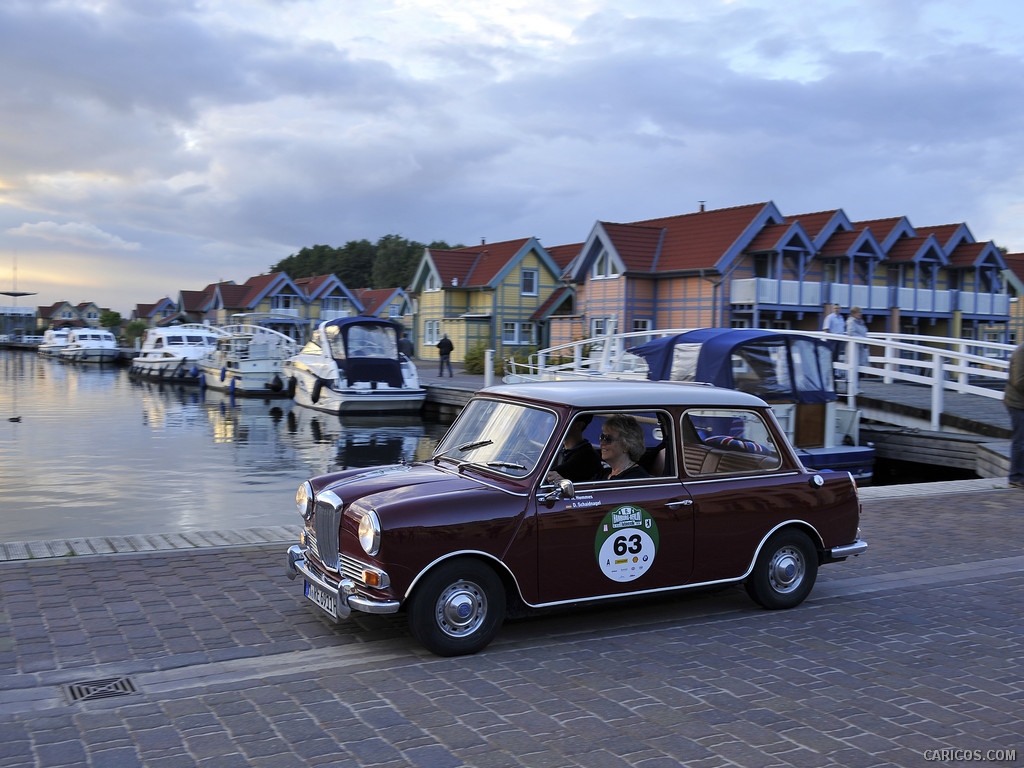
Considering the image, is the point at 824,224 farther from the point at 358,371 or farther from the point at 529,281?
the point at 358,371

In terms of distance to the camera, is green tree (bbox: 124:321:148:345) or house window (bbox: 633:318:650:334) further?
green tree (bbox: 124:321:148:345)

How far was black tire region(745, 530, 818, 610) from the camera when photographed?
635 cm

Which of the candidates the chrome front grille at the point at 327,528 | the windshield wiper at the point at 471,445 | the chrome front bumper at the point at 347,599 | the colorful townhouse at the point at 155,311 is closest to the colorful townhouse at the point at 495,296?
the windshield wiper at the point at 471,445

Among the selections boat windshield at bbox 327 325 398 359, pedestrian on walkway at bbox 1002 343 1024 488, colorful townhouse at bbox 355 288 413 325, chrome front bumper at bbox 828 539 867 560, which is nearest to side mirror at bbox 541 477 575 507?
chrome front bumper at bbox 828 539 867 560

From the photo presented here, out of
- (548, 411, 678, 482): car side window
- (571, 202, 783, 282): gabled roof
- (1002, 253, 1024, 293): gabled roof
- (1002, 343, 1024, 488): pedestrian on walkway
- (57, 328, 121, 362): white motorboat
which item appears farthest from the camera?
(57, 328, 121, 362): white motorboat

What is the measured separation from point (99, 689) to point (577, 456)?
313 centimetres

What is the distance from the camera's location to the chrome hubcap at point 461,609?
527 cm

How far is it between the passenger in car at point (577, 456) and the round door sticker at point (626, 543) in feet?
1.31

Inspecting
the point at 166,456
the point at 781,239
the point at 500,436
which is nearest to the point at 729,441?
the point at 500,436

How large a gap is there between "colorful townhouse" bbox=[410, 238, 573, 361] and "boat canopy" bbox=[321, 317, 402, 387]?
19.9 meters

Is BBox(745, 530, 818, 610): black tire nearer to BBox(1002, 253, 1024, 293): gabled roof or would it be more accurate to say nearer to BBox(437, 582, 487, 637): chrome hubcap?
BBox(437, 582, 487, 637): chrome hubcap

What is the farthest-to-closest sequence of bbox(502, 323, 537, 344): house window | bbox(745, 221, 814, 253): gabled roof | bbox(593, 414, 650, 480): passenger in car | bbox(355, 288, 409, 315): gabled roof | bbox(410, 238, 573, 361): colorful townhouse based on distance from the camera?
bbox(355, 288, 409, 315): gabled roof → bbox(502, 323, 537, 344): house window → bbox(410, 238, 573, 361): colorful townhouse → bbox(745, 221, 814, 253): gabled roof → bbox(593, 414, 650, 480): passenger in car

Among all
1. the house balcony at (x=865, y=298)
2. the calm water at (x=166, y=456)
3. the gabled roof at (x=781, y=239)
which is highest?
the gabled roof at (x=781, y=239)

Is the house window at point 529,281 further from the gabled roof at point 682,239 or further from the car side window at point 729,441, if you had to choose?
the car side window at point 729,441
